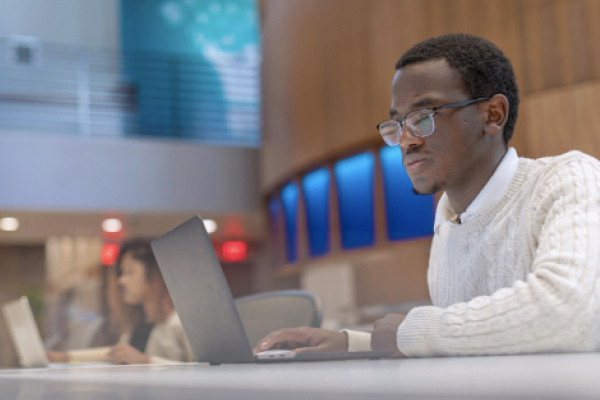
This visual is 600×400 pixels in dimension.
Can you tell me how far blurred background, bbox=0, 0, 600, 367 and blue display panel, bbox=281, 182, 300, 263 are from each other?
3cm

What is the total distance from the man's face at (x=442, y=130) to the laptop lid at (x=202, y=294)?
22.1 inches

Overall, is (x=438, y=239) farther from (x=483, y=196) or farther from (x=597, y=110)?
(x=597, y=110)

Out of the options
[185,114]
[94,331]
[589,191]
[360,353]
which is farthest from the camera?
[185,114]

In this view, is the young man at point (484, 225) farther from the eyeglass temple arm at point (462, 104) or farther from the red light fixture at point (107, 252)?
the red light fixture at point (107, 252)

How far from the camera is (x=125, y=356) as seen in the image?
2.40m

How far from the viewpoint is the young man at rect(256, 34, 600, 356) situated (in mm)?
846

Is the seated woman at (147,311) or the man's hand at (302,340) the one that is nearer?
the man's hand at (302,340)

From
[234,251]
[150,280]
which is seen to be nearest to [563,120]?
[150,280]

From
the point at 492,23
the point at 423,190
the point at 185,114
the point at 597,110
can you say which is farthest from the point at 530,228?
the point at 185,114

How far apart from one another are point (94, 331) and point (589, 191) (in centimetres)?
409

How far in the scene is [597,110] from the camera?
133 inches

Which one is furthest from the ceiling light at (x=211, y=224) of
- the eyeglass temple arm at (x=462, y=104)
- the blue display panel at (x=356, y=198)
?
the eyeglass temple arm at (x=462, y=104)

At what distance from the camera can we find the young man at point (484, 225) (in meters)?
0.85

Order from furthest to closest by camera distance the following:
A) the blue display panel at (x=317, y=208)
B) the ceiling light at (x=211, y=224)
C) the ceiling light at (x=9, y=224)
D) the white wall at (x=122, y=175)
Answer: the ceiling light at (x=211, y=224) → the ceiling light at (x=9, y=224) → the white wall at (x=122, y=175) → the blue display panel at (x=317, y=208)
